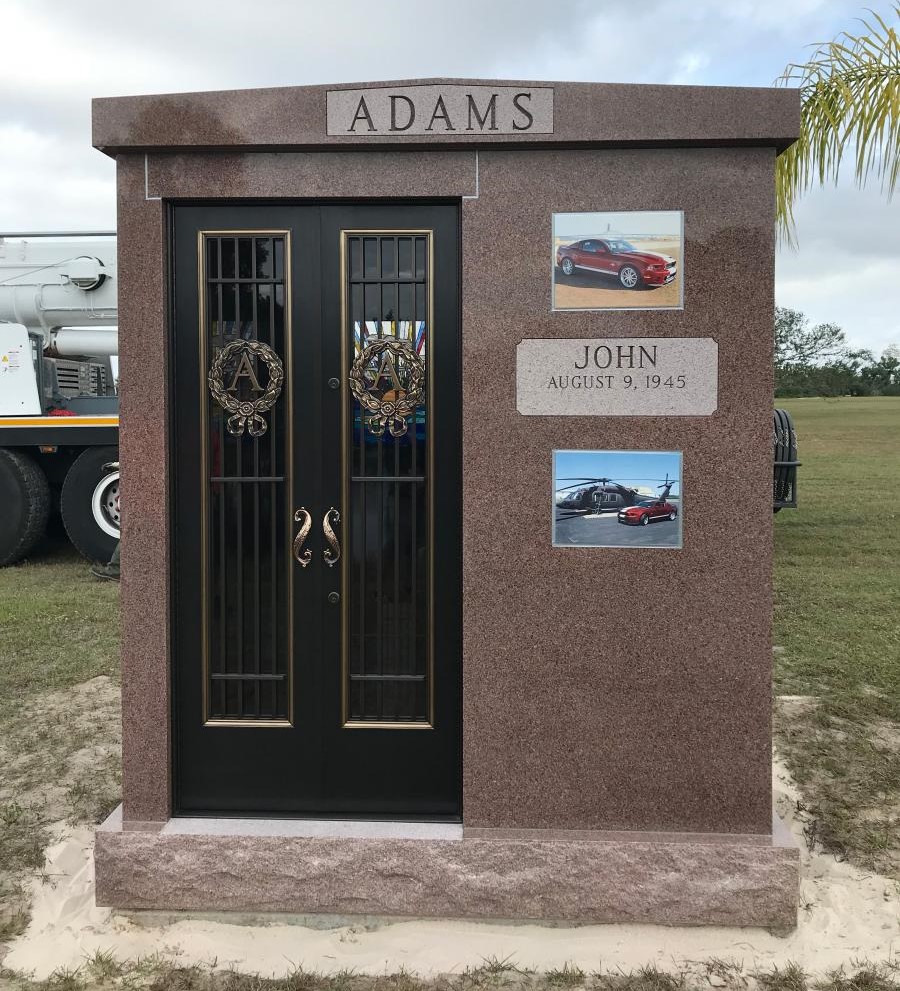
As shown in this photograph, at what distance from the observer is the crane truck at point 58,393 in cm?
1009

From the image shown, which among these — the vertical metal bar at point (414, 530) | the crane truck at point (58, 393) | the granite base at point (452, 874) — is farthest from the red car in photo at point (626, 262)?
the crane truck at point (58, 393)

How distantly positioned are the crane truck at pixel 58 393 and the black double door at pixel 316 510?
7.12 m

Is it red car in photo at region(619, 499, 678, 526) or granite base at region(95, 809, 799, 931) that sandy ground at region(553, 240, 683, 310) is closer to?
red car in photo at region(619, 499, 678, 526)

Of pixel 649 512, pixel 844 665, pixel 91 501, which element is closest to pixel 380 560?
pixel 649 512

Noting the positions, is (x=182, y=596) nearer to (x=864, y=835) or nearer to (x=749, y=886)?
(x=749, y=886)

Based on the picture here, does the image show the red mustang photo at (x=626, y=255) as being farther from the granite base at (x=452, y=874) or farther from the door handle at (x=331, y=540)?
the granite base at (x=452, y=874)

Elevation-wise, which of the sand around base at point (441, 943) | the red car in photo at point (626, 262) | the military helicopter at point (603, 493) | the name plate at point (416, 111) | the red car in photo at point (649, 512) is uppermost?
A: the name plate at point (416, 111)

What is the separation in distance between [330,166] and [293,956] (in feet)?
9.10

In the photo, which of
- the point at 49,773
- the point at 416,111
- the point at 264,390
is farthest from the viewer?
the point at 49,773

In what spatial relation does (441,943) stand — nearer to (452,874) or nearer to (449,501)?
(452,874)

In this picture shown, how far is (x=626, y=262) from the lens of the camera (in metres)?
3.23

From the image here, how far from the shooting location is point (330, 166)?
3.30 m

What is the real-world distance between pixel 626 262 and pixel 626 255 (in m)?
0.03

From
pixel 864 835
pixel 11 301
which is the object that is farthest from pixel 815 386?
pixel 864 835
